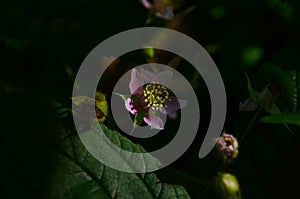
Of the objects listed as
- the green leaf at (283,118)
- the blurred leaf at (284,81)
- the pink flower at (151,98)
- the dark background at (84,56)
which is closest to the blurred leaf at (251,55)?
the dark background at (84,56)

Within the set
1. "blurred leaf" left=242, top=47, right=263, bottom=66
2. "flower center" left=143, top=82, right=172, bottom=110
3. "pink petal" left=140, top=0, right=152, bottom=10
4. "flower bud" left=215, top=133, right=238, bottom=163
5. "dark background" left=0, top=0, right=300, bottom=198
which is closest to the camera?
"dark background" left=0, top=0, right=300, bottom=198

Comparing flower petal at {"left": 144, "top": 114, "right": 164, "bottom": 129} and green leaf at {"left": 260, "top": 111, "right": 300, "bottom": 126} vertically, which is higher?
green leaf at {"left": 260, "top": 111, "right": 300, "bottom": 126}

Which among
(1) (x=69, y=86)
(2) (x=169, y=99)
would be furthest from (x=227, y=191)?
(1) (x=69, y=86)

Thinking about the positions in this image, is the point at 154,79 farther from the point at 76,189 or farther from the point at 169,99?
the point at 76,189

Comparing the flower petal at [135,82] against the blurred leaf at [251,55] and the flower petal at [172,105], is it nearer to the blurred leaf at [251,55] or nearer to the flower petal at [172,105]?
the flower petal at [172,105]

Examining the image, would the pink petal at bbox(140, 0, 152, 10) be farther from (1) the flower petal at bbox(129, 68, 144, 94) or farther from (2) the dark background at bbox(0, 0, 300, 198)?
(1) the flower petal at bbox(129, 68, 144, 94)

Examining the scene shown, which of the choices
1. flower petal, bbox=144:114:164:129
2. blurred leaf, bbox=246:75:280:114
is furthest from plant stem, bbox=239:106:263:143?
flower petal, bbox=144:114:164:129

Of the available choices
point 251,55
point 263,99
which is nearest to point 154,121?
point 263,99
